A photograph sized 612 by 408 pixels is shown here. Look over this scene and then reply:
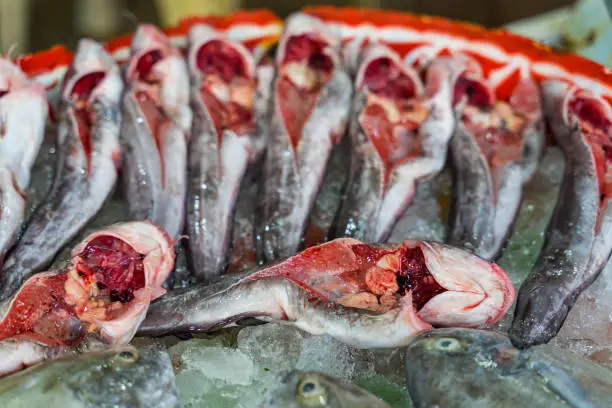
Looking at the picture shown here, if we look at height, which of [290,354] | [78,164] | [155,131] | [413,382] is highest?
[155,131]

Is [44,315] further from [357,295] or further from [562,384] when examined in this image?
[562,384]

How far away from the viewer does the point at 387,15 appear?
318cm

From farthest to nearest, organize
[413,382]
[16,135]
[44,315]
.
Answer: [16,135]
[44,315]
[413,382]

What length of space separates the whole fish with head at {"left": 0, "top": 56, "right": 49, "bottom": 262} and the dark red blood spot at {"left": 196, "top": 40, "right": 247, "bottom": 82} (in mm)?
694

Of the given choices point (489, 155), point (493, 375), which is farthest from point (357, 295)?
point (489, 155)

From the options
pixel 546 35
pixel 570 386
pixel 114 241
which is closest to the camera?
pixel 570 386

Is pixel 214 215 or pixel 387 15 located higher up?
pixel 387 15

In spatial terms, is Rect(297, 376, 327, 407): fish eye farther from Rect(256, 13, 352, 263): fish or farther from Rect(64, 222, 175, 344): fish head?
Rect(256, 13, 352, 263): fish

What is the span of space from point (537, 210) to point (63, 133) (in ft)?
6.34

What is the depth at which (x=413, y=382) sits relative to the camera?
70.0 inches

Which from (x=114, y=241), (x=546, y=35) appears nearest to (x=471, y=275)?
(x=114, y=241)

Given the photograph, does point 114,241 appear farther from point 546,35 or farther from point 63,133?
point 546,35

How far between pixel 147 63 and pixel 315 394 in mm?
1832

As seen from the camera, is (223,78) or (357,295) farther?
(223,78)
